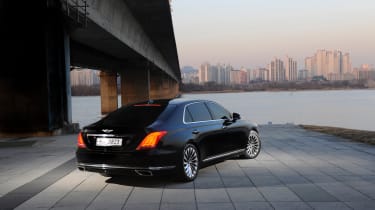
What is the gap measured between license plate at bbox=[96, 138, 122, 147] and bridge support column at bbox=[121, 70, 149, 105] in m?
33.6

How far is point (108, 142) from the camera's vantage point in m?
6.34

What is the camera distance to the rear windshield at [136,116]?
21.5ft

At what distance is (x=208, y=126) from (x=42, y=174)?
332cm

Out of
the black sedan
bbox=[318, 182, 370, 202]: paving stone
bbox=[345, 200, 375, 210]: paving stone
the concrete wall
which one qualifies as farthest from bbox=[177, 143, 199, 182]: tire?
the concrete wall

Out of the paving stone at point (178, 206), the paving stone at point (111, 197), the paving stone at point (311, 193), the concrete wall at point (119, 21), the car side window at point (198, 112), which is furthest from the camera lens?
the concrete wall at point (119, 21)

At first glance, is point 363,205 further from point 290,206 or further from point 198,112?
point 198,112

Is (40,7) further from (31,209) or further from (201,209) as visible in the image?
(201,209)

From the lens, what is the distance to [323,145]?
11.4 metres

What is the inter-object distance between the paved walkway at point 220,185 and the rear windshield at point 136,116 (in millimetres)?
1015

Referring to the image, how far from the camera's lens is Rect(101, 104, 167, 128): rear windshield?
6546 mm

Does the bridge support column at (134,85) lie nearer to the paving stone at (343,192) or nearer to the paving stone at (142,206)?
the paving stone at (343,192)

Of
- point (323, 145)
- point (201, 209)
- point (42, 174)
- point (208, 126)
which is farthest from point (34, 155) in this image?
point (323, 145)

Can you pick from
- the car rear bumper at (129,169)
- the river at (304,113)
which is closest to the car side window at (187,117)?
the car rear bumper at (129,169)

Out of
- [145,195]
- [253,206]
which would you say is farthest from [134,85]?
[253,206]
